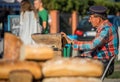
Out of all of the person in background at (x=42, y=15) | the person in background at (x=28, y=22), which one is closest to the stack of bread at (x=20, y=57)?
the person in background at (x=28, y=22)

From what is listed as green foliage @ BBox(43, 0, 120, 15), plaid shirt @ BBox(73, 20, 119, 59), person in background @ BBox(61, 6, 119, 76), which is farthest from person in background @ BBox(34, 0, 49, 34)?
green foliage @ BBox(43, 0, 120, 15)

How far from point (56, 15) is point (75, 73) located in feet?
79.9

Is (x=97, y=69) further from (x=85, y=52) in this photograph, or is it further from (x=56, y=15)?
(x=56, y=15)

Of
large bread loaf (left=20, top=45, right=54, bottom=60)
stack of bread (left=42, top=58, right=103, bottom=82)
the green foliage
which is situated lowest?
stack of bread (left=42, top=58, right=103, bottom=82)

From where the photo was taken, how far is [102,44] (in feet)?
20.3

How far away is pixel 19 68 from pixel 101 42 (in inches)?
99.9

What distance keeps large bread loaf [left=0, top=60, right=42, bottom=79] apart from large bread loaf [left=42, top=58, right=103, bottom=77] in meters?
0.06

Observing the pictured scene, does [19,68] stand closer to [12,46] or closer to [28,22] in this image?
[12,46]

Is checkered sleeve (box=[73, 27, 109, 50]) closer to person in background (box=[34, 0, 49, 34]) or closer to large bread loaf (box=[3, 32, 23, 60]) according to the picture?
large bread loaf (box=[3, 32, 23, 60])

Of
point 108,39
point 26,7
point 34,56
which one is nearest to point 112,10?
point 26,7

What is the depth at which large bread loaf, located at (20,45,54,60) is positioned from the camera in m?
3.92

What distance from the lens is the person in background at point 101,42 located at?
6.07 m

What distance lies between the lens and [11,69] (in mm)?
3693

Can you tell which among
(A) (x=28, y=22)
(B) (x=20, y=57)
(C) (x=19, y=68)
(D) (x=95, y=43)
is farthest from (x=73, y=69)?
(A) (x=28, y=22)
